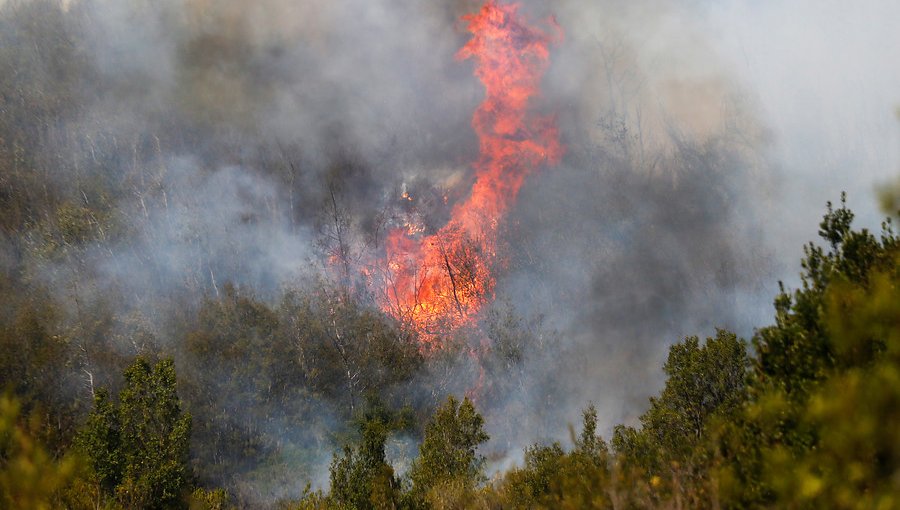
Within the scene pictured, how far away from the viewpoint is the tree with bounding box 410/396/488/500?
107ft

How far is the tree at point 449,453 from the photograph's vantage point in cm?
3272

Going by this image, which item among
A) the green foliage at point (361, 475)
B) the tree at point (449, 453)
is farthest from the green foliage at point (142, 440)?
the tree at point (449, 453)

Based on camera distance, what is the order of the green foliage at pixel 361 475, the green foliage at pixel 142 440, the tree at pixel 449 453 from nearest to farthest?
the tree at pixel 449 453, the green foliage at pixel 361 475, the green foliage at pixel 142 440

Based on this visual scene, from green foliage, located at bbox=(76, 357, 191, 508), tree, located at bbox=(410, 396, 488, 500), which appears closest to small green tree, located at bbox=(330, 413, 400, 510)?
tree, located at bbox=(410, 396, 488, 500)

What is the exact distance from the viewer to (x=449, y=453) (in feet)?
116

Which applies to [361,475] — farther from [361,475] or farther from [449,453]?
[449,453]

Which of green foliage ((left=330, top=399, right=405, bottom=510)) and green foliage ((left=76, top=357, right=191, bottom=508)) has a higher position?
green foliage ((left=76, top=357, right=191, bottom=508))

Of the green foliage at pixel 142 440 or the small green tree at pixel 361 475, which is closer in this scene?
the small green tree at pixel 361 475

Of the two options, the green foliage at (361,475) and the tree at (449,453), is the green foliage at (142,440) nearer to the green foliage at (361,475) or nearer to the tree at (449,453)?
the green foliage at (361,475)

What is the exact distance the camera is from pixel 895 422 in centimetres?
444

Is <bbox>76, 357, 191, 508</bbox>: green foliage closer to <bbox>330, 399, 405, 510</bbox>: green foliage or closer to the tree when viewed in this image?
<bbox>330, 399, 405, 510</bbox>: green foliage

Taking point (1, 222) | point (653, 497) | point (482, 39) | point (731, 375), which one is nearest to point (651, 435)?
point (731, 375)

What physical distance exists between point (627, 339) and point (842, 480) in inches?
4729

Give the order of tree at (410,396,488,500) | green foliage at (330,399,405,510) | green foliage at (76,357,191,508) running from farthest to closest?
1. green foliage at (76,357,191,508)
2. green foliage at (330,399,405,510)
3. tree at (410,396,488,500)
